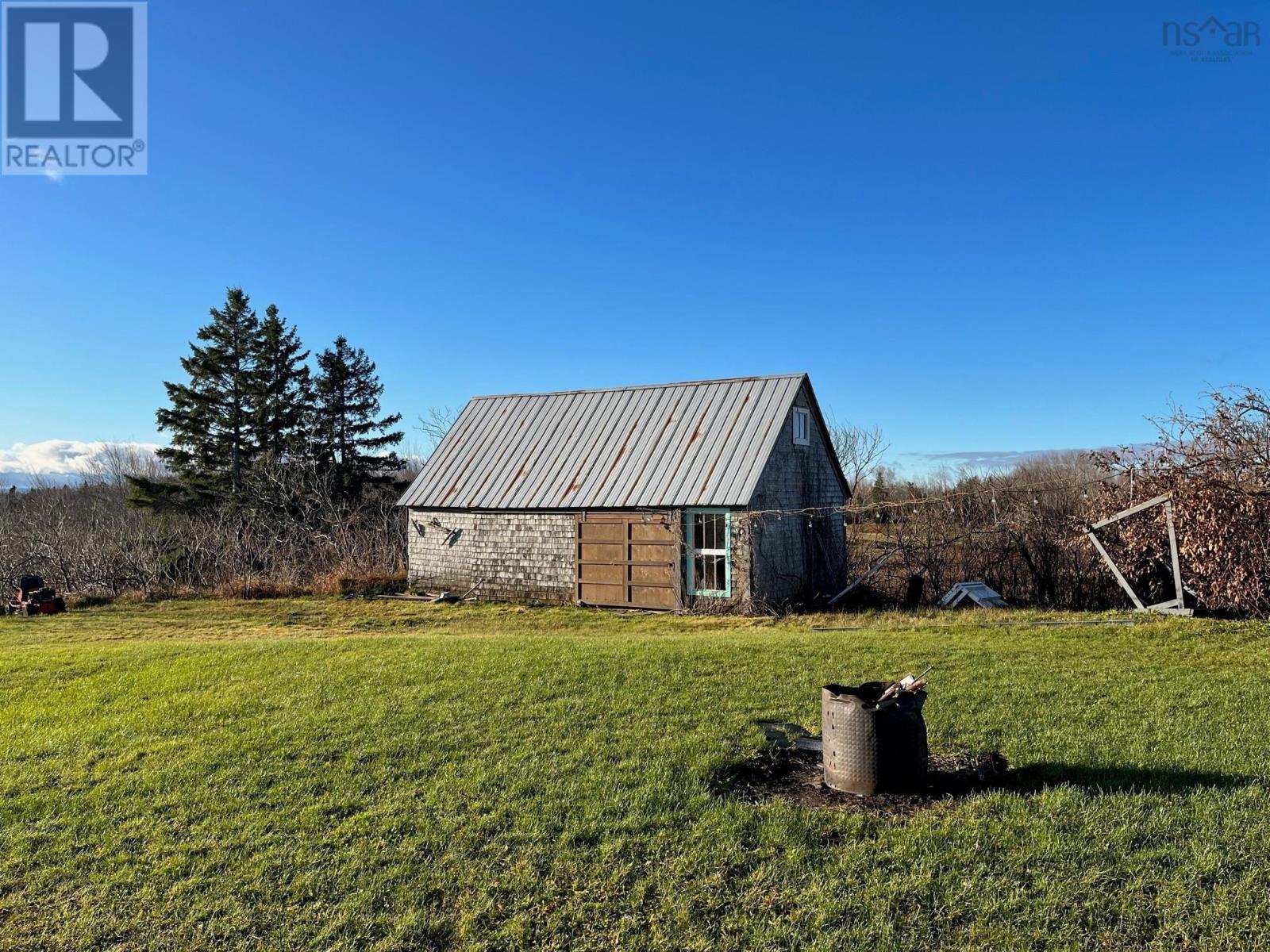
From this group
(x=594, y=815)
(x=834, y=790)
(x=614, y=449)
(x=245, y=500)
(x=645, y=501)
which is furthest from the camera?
(x=245, y=500)

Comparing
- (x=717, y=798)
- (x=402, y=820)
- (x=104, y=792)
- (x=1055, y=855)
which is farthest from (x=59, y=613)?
(x=1055, y=855)

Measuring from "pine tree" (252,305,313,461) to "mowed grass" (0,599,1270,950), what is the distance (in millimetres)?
21987

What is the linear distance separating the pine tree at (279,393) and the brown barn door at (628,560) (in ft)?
57.9

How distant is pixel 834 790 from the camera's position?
5234 millimetres

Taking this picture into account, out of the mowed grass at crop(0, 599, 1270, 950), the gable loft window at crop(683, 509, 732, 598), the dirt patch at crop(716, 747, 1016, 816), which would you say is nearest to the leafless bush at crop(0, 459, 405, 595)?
the gable loft window at crop(683, 509, 732, 598)

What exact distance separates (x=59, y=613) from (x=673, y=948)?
18.6 m

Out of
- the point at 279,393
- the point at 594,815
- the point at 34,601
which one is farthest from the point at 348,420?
the point at 594,815

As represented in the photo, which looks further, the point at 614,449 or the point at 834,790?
the point at 614,449

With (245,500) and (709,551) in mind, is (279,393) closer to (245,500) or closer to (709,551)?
(245,500)

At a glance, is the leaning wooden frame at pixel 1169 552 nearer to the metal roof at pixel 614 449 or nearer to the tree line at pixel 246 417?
the metal roof at pixel 614 449

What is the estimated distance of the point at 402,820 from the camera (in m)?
4.73

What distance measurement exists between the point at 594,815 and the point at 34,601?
1765 centimetres

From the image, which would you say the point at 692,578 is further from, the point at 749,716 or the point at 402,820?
the point at 402,820

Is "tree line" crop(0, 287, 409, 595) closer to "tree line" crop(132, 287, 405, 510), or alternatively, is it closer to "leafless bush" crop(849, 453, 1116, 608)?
"tree line" crop(132, 287, 405, 510)
